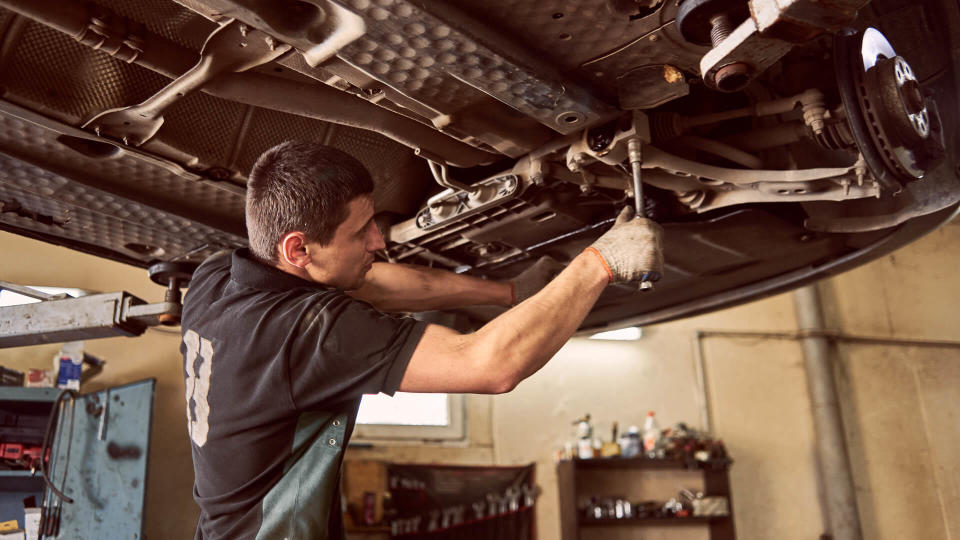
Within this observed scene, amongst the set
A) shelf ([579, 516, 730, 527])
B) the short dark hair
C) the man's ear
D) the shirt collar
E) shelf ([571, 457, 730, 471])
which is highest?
the short dark hair

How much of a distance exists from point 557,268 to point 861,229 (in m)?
0.76

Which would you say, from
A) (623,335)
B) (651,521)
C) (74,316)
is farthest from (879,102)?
(623,335)

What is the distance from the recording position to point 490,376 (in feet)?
4.13

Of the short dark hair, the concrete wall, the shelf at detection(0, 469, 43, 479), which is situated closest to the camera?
the short dark hair

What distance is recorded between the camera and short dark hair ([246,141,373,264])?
1.40 m

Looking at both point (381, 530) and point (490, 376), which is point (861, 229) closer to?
point (490, 376)

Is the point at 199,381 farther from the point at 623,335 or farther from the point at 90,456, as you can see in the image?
the point at 623,335

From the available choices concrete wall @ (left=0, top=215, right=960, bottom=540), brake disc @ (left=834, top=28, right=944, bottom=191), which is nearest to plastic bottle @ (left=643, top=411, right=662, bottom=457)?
concrete wall @ (left=0, top=215, right=960, bottom=540)

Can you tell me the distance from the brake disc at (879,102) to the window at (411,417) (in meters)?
4.05

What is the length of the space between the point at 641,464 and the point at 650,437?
0.68ft

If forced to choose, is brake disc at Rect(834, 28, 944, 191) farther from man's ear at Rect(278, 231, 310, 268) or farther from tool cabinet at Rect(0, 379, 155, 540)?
tool cabinet at Rect(0, 379, 155, 540)

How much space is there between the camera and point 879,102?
1.43 meters

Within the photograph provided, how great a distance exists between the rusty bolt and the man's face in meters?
0.69

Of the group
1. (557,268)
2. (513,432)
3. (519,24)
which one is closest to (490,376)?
(519,24)
